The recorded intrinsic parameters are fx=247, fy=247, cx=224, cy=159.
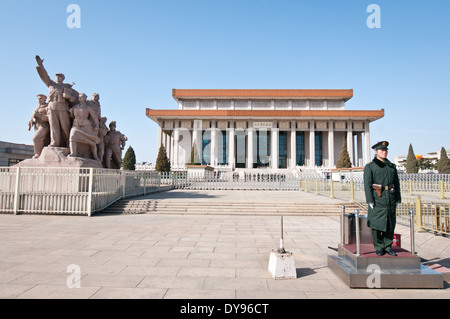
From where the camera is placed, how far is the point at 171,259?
14.8ft

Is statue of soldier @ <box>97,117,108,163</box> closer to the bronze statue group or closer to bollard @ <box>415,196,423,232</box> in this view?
the bronze statue group

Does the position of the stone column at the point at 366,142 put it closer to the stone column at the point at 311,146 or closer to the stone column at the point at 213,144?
the stone column at the point at 311,146

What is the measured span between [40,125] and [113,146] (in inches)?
135

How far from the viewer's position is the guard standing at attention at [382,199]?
3588 millimetres

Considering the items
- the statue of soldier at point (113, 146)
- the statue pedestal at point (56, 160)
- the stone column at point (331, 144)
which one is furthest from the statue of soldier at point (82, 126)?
the stone column at point (331, 144)

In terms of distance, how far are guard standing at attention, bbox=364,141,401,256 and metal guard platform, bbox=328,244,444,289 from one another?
144 millimetres

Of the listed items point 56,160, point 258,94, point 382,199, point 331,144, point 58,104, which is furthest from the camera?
point 258,94

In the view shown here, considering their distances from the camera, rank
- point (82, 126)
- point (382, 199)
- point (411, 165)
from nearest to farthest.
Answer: point (382, 199)
point (82, 126)
point (411, 165)

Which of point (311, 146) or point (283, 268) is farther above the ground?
point (311, 146)

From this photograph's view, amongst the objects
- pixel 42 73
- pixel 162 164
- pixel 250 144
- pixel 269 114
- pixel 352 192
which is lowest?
pixel 352 192

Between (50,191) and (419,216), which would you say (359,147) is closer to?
(419,216)

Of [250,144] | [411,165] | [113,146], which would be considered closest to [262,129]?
[250,144]

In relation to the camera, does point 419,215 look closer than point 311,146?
Yes
